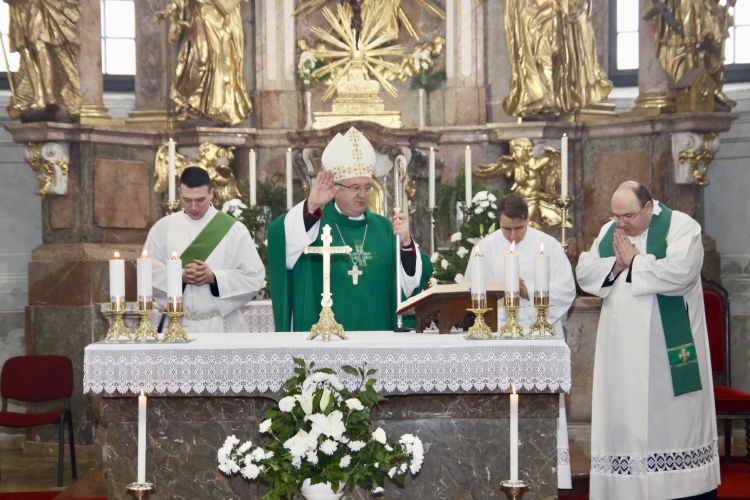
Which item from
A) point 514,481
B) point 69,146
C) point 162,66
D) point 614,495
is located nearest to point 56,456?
point 69,146

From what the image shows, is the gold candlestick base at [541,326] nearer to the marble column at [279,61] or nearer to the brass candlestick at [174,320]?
the brass candlestick at [174,320]

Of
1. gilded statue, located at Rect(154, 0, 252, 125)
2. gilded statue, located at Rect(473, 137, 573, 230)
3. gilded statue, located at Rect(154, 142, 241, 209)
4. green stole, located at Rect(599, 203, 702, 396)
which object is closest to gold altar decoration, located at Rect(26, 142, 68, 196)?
gilded statue, located at Rect(154, 142, 241, 209)

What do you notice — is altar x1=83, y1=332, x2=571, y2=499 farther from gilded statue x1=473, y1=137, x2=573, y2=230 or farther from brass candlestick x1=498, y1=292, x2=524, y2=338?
gilded statue x1=473, y1=137, x2=573, y2=230

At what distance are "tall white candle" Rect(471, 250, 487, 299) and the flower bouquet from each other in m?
0.62

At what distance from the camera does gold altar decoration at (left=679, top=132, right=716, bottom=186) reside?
8.77 meters

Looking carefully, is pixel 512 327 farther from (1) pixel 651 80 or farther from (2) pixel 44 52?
(2) pixel 44 52

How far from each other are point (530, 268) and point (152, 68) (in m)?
4.72

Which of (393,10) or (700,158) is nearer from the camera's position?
(700,158)

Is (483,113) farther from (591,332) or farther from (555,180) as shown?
(591,332)

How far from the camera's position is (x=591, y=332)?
828cm

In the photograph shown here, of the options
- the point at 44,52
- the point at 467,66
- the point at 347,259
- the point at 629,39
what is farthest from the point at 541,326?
the point at 629,39

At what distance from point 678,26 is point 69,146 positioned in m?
5.08

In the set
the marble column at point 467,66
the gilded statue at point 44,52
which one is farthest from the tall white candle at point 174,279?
the marble column at point 467,66

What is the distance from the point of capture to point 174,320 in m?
4.73
